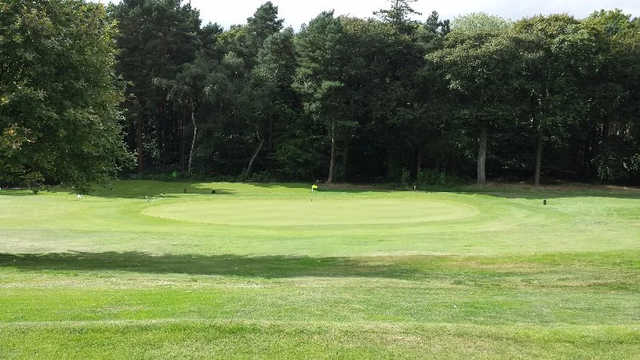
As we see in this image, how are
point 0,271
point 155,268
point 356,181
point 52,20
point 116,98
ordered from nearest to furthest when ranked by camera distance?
1. point 0,271
2. point 155,268
3. point 52,20
4. point 116,98
5. point 356,181

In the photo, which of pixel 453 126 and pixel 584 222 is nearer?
pixel 584 222

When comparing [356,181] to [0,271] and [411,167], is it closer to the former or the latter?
[411,167]

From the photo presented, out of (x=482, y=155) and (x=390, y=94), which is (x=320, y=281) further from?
(x=482, y=155)

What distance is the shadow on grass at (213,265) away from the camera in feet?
51.2

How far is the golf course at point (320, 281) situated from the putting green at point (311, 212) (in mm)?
154

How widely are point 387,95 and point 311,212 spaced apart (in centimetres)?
2829

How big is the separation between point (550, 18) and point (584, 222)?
1332 inches

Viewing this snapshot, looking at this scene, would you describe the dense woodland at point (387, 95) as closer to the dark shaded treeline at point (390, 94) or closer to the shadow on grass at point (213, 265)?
the dark shaded treeline at point (390, 94)

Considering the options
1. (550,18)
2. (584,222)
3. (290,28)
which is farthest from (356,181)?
(584,222)

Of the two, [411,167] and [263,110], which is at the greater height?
[263,110]

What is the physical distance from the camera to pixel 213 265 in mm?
17094

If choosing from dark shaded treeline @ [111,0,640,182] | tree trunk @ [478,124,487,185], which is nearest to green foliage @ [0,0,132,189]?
dark shaded treeline @ [111,0,640,182]

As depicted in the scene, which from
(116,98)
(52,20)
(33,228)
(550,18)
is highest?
(550,18)

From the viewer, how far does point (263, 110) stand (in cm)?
6094
